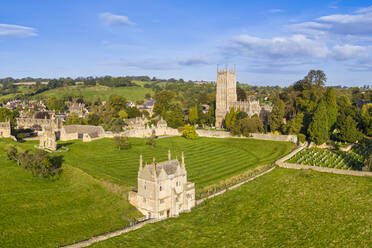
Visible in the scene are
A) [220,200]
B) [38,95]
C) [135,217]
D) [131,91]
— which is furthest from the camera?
[131,91]

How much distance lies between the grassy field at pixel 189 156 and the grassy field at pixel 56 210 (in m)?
2.84

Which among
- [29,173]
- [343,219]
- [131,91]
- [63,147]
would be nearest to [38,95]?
[131,91]

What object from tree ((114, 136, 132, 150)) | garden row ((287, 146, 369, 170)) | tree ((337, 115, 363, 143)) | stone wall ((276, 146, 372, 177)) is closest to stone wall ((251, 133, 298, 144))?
garden row ((287, 146, 369, 170))

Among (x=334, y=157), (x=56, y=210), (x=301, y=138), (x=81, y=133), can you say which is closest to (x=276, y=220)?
(x=56, y=210)

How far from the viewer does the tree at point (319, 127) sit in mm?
61125

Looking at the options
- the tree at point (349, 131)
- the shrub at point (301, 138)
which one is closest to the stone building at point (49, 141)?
the shrub at point (301, 138)

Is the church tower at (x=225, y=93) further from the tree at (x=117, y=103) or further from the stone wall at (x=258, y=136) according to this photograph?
the tree at (x=117, y=103)

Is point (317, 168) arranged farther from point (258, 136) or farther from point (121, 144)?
point (121, 144)

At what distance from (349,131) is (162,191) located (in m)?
45.0

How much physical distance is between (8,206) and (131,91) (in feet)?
513

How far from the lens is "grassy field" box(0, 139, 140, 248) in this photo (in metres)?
28.2

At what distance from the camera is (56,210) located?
3350cm

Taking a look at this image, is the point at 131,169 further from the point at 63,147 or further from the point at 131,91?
the point at 131,91

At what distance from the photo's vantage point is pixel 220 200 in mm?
36750
